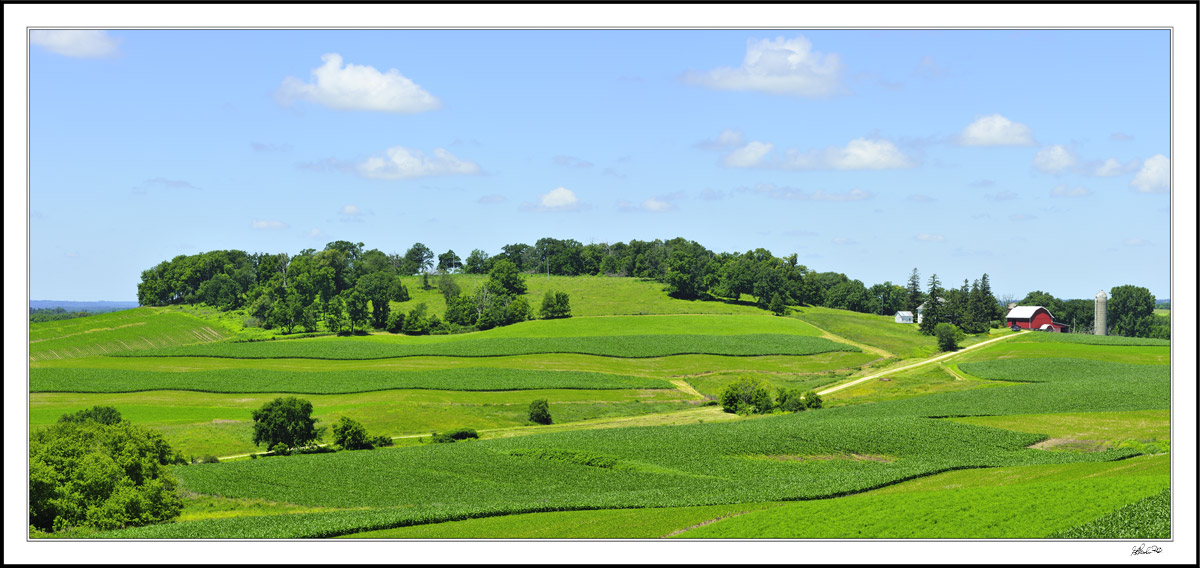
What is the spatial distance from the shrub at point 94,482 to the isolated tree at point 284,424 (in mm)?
21833

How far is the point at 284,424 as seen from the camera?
67.0 meters

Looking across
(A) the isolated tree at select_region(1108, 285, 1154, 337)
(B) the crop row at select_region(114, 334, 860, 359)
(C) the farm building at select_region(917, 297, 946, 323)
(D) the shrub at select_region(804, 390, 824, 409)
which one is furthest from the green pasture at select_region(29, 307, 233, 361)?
(A) the isolated tree at select_region(1108, 285, 1154, 337)

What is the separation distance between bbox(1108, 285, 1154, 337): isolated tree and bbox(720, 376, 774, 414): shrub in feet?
254

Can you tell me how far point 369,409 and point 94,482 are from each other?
143ft

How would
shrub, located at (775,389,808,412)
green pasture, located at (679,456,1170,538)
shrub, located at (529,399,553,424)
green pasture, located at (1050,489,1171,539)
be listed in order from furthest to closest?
shrub, located at (775,389,808,412)
shrub, located at (529,399,553,424)
green pasture, located at (679,456,1170,538)
green pasture, located at (1050,489,1171,539)

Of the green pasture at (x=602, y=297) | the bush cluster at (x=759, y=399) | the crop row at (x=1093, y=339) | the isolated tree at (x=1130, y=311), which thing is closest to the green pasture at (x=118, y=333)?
the green pasture at (x=602, y=297)

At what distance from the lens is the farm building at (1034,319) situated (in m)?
149

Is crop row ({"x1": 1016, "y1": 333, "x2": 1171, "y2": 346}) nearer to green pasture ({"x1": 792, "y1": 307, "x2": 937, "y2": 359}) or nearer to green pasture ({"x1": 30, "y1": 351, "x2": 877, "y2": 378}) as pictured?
green pasture ({"x1": 792, "y1": 307, "x2": 937, "y2": 359})

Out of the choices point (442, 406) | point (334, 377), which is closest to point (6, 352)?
point (442, 406)

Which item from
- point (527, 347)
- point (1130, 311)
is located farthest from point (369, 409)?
point (1130, 311)

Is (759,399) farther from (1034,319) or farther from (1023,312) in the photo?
(1023,312)

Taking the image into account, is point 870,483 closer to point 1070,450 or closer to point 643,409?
point 1070,450

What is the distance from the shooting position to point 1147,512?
88.3 ft

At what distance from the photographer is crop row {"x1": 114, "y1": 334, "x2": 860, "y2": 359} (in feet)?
377
